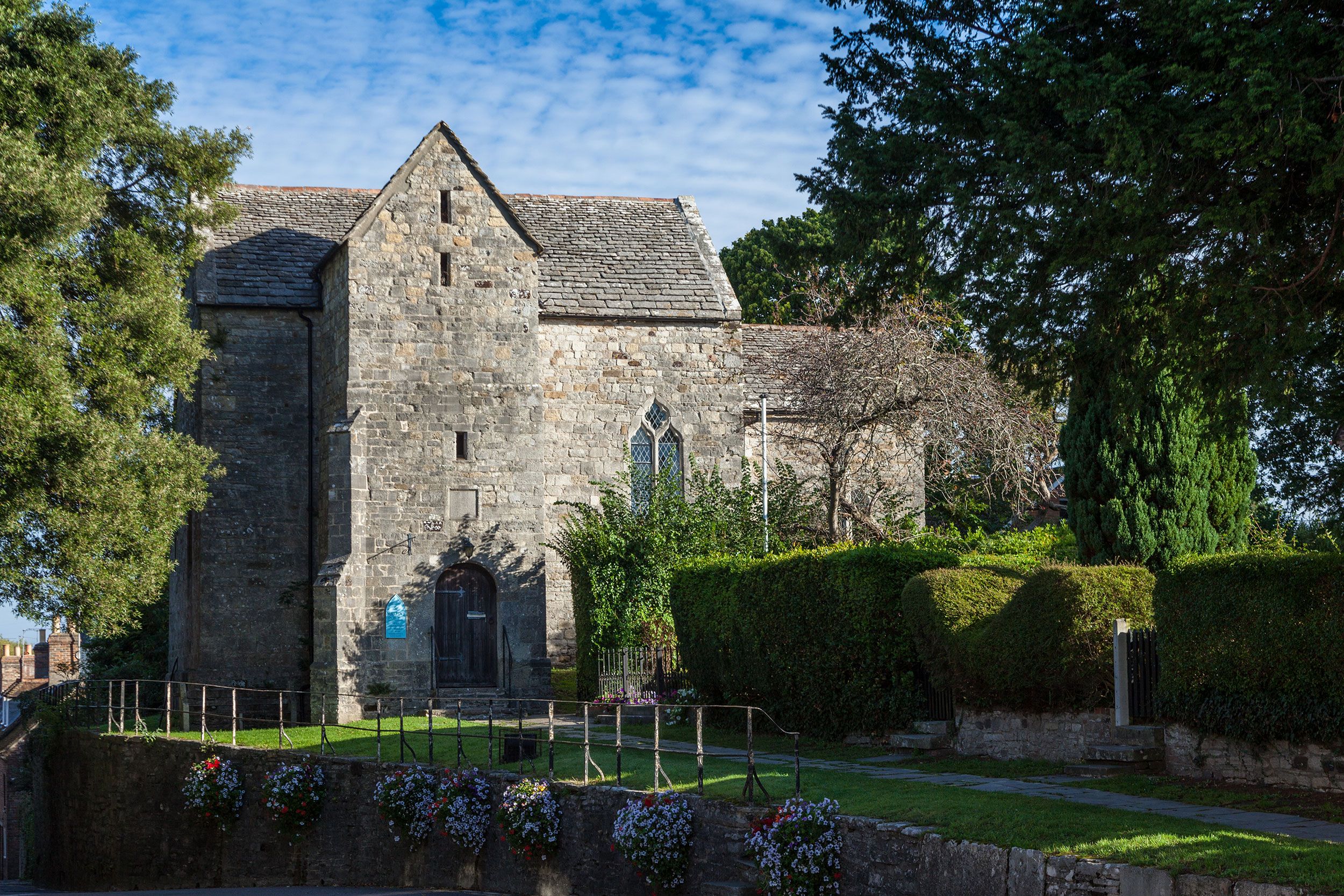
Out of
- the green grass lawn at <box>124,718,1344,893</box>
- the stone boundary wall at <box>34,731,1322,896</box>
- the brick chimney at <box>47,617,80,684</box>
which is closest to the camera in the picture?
the green grass lawn at <box>124,718,1344,893</box>

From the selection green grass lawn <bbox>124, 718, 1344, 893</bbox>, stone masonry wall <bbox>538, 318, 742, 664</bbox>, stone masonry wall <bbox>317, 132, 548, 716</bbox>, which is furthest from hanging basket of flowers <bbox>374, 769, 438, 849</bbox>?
stone masonry wall <bbox>538, 318, 742, 664</bbox>

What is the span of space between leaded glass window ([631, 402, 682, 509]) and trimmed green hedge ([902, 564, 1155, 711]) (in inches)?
533

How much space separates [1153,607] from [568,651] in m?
16.6

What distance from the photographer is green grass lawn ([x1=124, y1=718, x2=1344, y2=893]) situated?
29.8ft

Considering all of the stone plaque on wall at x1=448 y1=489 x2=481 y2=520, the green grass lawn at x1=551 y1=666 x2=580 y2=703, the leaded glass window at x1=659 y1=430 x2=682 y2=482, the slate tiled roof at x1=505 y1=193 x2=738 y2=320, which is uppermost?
the slate tiled roof at x1=505 y1=193 x2=738 y2=320

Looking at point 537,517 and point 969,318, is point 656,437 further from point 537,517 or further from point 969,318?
point 969,318

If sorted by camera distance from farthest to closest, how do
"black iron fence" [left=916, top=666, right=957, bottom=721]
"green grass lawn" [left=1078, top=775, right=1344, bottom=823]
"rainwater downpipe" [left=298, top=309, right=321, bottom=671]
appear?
"rainwater downpipe" [left=298, top=309, right=321, bottom=671] → "black iron fence" [left=916, top=666, right=957, bottom=721] → "green grass lawn" [left=1078, top=775, right=1344, bottom=823]

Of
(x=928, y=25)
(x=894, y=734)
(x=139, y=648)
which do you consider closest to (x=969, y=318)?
(x=928, y=25)

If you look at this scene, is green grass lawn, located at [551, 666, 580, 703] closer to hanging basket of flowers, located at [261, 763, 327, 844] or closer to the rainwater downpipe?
the rainwater downpipe

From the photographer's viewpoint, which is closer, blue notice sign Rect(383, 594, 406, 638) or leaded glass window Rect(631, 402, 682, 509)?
blue notice sign Rect(383, 594, 406, 638)

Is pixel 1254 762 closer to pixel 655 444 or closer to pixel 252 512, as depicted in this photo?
pixel 655 444

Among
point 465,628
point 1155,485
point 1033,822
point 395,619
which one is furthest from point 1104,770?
point 395,619

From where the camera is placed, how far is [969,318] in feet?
45.9

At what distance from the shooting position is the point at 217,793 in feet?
68.2
